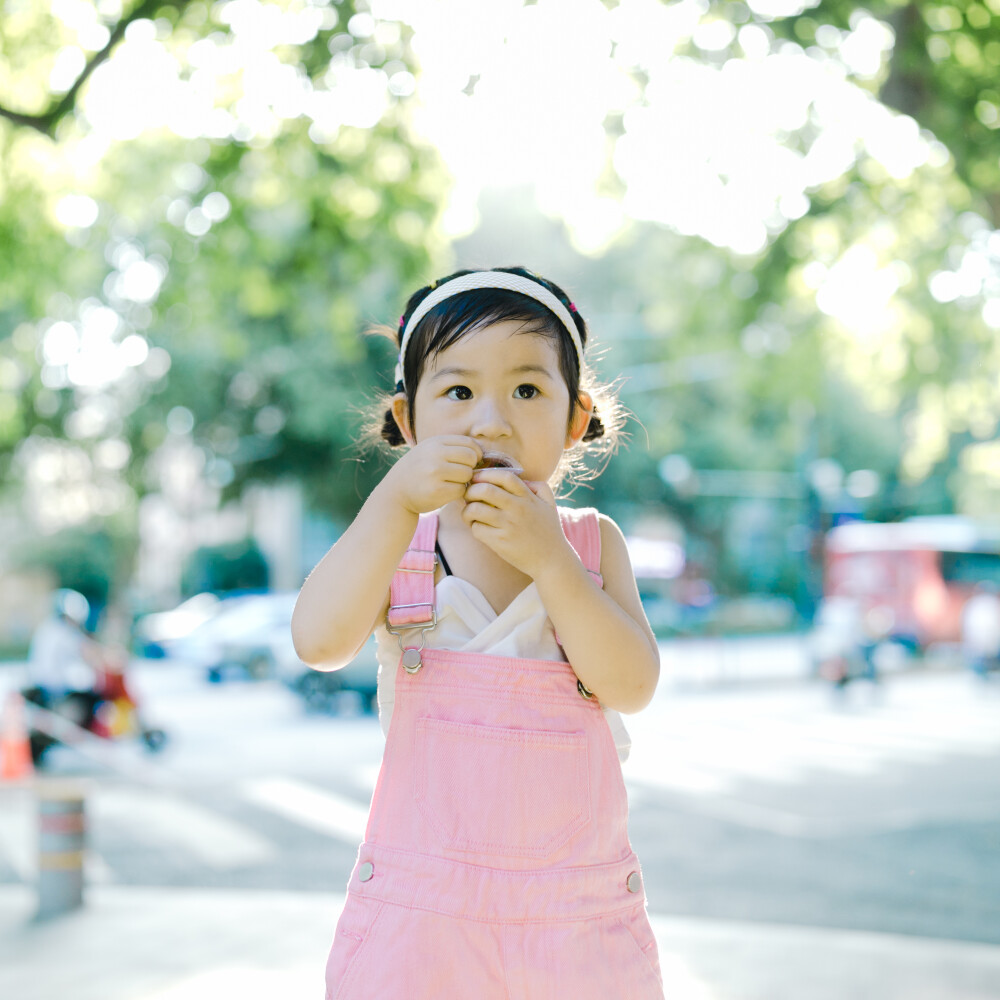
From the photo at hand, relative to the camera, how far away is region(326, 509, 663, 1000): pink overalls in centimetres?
132

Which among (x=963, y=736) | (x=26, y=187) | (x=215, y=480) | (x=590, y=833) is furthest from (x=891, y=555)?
(x=590, y=833)

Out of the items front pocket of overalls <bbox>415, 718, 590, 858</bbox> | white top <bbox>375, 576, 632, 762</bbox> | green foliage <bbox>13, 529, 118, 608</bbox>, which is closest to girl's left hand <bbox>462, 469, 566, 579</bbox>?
white top <bbox>375, 576, 632, 762</bbox>

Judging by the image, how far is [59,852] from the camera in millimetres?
4641

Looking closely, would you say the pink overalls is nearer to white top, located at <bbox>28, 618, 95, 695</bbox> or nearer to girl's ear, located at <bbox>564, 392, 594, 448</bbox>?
girl's ear, located at <bbox>564, 392, 594, 448</bbox>

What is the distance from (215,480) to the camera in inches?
923

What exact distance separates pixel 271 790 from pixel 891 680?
14.3m

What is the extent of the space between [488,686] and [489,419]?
1.12ft

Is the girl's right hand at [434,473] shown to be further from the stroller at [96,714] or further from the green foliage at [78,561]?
the green foliage at [78,561]

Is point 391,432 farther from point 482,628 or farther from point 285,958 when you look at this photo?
point 285,958

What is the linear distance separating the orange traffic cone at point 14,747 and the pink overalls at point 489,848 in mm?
8046

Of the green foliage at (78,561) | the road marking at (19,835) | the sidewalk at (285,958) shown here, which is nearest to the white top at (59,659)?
the road marking at (19,835)

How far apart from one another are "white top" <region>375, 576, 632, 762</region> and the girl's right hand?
171mm

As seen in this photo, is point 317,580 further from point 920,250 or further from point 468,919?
point 920,250

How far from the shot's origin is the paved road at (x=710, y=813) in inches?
220
